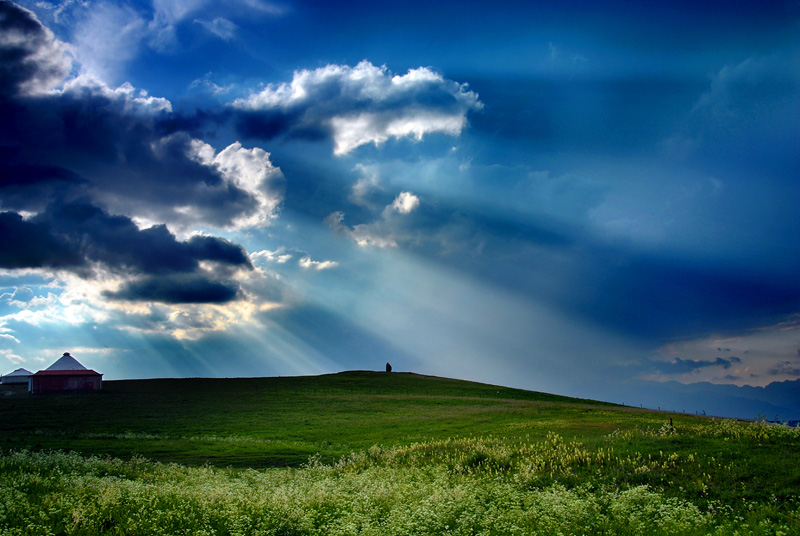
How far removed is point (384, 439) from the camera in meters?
36.1

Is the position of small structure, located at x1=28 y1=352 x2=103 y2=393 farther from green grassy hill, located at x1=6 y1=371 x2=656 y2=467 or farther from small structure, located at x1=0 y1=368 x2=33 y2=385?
small structure, located at x1=0 y1=368 x2=33 y2=385

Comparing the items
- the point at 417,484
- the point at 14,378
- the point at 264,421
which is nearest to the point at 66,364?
the point at 14,378

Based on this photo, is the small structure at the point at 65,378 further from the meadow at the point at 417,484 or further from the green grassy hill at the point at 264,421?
the meadow at the point at 417,484

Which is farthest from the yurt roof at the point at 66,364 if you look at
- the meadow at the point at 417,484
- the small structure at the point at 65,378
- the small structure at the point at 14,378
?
the meadow at the point at 417,484

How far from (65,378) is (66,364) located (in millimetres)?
3500

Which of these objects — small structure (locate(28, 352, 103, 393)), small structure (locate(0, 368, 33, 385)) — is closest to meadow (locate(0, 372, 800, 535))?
small structure (locate(28, 352, 103, 393))

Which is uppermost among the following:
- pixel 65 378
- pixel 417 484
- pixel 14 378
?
pixel 417 484

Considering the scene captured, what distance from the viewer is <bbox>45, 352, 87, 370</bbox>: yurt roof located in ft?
281

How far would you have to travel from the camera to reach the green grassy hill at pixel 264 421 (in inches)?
1252

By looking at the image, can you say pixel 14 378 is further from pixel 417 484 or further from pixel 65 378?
pixel 417 484

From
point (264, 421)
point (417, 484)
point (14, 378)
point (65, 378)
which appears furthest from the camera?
point (14, 378)

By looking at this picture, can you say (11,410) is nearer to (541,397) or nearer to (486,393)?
(486,393)

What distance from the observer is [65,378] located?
84.5m

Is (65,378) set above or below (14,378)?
above
